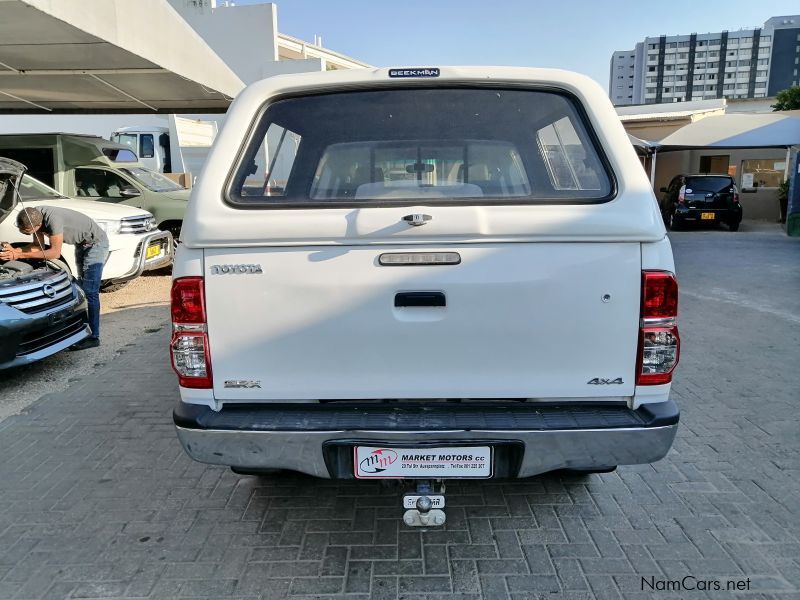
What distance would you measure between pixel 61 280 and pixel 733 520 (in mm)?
5445

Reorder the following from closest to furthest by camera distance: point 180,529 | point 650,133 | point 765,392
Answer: point 180,529, point 765,392, point 650,133

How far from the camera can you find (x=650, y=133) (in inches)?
940

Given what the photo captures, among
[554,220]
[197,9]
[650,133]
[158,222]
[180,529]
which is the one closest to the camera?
[554,220]

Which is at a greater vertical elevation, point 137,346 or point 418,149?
point 418,149

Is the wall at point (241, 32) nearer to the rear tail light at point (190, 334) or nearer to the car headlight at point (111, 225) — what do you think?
the car headlight at point (111, 225)

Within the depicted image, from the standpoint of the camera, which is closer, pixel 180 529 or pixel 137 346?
pixel 180 529

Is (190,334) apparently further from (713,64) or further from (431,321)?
(713,64)

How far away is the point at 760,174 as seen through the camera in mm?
21359

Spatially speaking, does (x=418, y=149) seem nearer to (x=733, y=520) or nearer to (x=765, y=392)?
(x=733, y=520)

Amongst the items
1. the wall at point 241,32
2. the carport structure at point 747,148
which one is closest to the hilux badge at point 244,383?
the carport structure at point 747,148

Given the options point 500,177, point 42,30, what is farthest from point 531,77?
point 42,30

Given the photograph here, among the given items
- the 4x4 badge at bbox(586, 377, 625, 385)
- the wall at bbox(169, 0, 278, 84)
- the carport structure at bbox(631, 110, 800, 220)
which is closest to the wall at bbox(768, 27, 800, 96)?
the carport structure at bbox(631, 110, 800, 220)

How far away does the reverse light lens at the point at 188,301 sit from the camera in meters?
2.38

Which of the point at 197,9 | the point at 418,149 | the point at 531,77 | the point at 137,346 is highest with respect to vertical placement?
the point at 197,9
